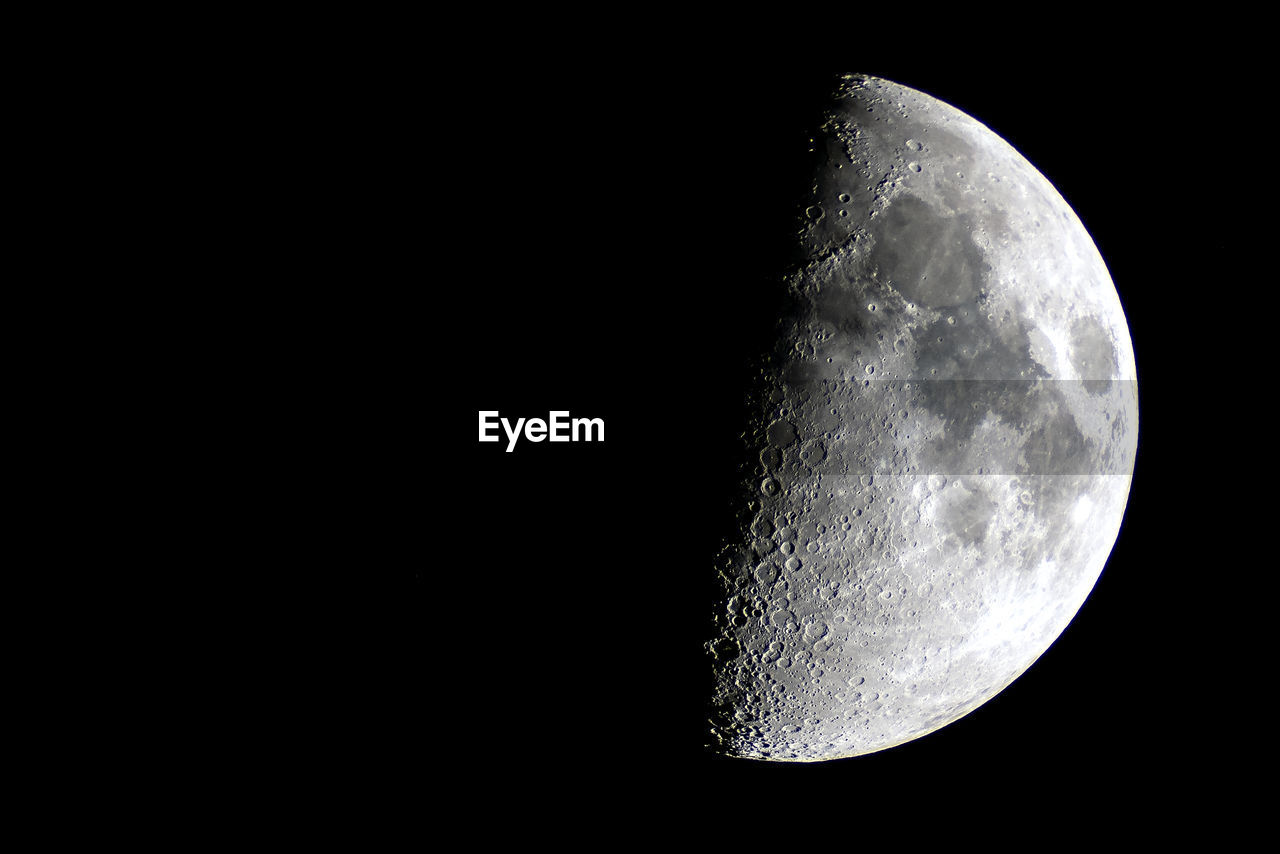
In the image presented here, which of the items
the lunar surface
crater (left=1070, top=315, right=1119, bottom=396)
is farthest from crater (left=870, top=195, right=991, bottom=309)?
crater (left=1070, top=315, right=1119, bottom=396)

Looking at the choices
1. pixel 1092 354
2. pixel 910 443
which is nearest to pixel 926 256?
pixel 910 443

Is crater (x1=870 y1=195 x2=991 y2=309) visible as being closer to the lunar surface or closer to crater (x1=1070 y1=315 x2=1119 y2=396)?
the lunar surface

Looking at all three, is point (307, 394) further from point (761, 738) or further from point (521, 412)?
point (761, 738)

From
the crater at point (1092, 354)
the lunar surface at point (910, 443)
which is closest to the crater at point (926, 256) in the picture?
the lunar surface at point (910, 443)

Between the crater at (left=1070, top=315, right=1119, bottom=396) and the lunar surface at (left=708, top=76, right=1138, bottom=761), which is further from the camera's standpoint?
the crater at (left=1070, top=315, right=1119, bottom=396)

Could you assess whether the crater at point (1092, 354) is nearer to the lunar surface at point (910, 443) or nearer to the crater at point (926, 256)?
the lunar surface at point (910, 443)

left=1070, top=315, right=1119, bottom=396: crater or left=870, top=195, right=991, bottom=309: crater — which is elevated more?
left=870, top=195, right=991, bottom=309: crater

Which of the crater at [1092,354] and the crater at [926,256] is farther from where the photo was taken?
the crater at [1092,354]

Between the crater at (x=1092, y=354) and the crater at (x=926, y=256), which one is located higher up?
the crater at (x=926, y=256)

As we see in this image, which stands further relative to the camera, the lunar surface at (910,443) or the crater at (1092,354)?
the crater at (1092,354)
